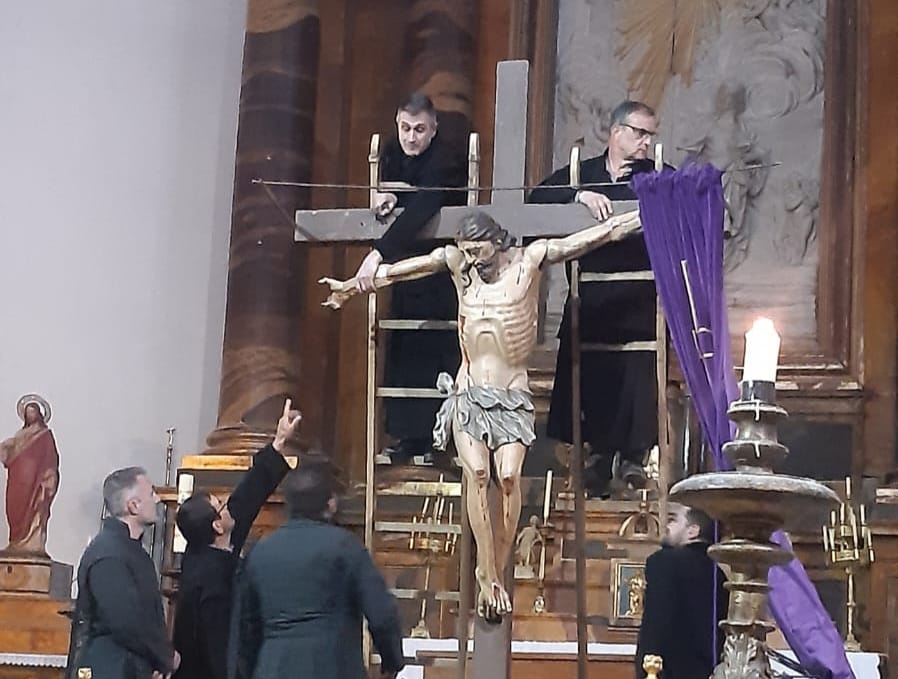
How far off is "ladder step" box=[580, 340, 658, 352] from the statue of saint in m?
3.19

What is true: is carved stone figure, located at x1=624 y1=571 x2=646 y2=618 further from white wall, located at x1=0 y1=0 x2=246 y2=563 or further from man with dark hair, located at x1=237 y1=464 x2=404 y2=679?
white wall, located at x1=0 y1=0 x2=246 y2=563

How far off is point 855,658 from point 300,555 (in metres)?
2.46

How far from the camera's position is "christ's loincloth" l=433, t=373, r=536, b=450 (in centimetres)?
512

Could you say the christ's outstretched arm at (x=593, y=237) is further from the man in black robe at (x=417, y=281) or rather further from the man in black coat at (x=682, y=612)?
the man in black coat at (x=682, y=612)

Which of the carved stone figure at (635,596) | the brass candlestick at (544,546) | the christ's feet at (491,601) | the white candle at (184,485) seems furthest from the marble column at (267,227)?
the christ's feet at (491,601)

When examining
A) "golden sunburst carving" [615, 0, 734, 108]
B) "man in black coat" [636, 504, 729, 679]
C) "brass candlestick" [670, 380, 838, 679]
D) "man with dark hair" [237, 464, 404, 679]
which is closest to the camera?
"brass candlestick" [670, 380, 838, 679]

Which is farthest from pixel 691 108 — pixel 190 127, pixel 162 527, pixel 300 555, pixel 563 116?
pixel 300 555

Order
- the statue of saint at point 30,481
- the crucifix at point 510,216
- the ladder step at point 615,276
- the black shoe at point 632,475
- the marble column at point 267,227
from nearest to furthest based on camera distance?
1. the crucifix at point 510,216
2. the ladder step at point 615,276
3. the black shoe at point 632,475
4. the statue of saint at point 30,481
5. the marble column at point 267,227

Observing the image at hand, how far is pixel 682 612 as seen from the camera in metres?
4.71

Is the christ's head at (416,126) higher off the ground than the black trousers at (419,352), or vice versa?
the christ's head at (416,126)

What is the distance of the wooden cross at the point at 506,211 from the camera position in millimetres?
5449

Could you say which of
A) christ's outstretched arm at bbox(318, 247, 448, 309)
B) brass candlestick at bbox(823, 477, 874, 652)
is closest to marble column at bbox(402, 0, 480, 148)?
brass candlestick at bbox(823, 477, 874, 652)

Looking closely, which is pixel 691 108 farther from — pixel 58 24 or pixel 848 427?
pixel 58 24

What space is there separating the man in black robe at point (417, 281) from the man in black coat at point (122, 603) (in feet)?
3.42
